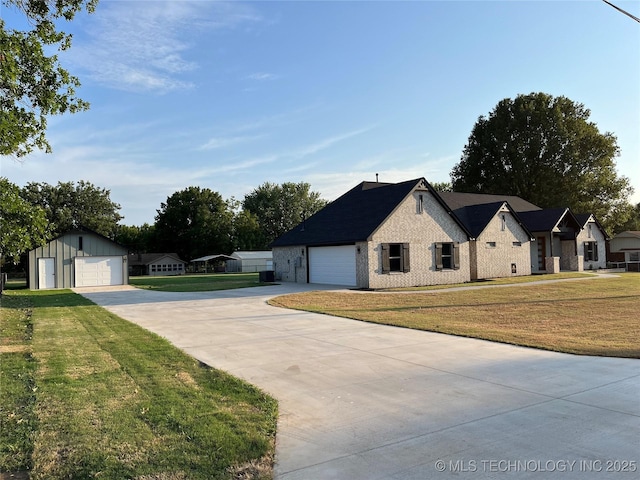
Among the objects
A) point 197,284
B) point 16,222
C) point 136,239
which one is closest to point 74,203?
point 136,239

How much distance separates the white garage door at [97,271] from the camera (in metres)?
33.1

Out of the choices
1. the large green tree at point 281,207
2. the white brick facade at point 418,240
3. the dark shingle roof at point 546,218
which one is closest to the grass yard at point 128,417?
the white brick facade at point 418,240

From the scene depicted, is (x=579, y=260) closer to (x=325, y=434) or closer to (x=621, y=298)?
(x=621, y=298)

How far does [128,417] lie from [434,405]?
3.31 metres

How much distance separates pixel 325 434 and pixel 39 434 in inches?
106

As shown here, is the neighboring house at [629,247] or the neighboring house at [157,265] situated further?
the neighboring house at [157,265]

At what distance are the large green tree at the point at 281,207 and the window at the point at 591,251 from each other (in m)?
47.6

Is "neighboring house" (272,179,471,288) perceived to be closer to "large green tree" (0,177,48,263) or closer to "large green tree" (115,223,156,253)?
"large green tree" (0,177,48,263)

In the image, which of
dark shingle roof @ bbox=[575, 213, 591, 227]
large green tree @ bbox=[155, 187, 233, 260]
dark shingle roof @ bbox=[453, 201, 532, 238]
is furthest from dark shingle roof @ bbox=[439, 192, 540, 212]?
large green tree @ bbox=[155, 187, 233, 260]

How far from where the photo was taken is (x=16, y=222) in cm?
761

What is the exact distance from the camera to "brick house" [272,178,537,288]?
24.4 meters

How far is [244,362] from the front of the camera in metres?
7.82

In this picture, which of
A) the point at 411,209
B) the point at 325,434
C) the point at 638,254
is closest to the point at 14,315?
the point at 325,434

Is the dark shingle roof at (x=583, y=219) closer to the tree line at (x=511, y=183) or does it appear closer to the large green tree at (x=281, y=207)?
the tree line at (x=511, y=183)
